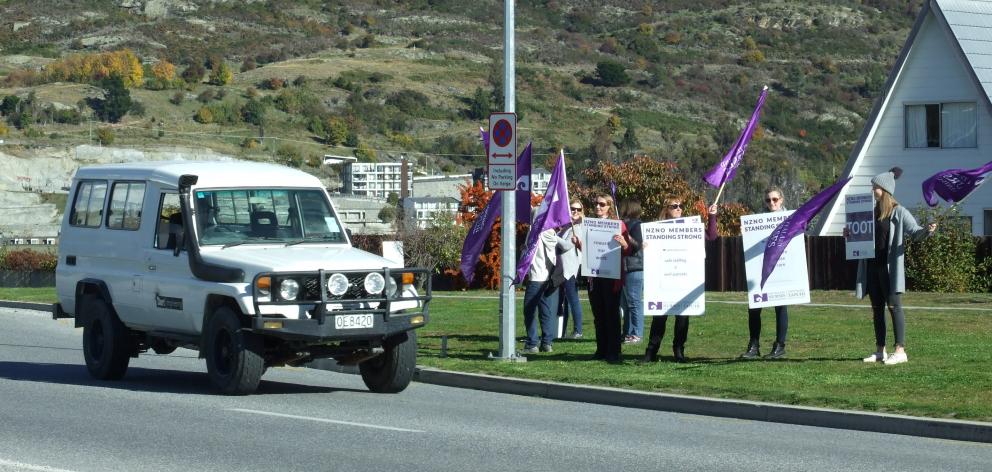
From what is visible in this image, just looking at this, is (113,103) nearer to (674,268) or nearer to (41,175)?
(41,175)

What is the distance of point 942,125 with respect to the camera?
40.6m

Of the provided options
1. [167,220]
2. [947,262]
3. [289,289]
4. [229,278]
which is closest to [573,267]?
[289,289]

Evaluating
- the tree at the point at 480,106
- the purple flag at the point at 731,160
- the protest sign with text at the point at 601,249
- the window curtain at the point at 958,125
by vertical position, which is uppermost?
the tree at the point at 480,106

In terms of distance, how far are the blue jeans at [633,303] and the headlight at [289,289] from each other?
546cm

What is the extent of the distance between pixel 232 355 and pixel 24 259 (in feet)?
214

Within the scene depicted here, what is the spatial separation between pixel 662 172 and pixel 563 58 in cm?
10217

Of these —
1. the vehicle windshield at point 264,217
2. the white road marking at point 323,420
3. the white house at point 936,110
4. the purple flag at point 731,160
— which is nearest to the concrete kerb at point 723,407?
the vehicle windshield at point 264,217

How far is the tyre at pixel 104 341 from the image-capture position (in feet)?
54.7

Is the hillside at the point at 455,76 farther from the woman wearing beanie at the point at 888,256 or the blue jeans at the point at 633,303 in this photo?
the woman wearing beanie at the point at 888,256

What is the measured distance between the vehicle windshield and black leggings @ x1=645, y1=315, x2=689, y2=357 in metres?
3.97

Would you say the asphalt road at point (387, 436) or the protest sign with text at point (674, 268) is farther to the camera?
the protest sign with text at point (674, 268)

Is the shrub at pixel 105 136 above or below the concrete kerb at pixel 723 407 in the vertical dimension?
above

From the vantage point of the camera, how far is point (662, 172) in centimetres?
4922

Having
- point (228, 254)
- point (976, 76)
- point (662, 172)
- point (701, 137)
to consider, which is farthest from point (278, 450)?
point (701, 137)
